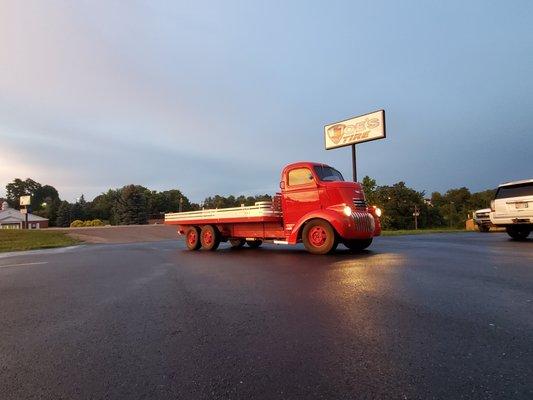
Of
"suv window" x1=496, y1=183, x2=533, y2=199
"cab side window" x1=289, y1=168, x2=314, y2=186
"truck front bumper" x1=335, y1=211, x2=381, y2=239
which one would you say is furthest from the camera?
"suv window" x1=496, y1=183, x2=533, y2=199

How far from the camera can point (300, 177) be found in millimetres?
11789

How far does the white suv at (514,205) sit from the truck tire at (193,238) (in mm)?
11135

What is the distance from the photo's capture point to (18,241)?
24.4 m

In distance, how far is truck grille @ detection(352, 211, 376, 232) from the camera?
34.7ft

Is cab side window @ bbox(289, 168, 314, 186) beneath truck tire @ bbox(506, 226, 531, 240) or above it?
above

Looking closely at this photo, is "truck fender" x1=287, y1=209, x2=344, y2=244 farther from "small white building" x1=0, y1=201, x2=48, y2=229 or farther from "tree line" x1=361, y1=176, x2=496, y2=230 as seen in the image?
"small white building" x1=0, y1=201, x2=48, y2=229

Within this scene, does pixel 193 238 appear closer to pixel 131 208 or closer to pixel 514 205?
pixel 514 205

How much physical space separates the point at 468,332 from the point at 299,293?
2348 millimetres

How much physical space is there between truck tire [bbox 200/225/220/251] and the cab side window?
367 cm

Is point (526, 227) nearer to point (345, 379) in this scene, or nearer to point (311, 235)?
point (311, 235)

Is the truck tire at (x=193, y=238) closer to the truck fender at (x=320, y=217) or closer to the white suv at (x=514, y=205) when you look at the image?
the truck fender at (x=320, y=217)

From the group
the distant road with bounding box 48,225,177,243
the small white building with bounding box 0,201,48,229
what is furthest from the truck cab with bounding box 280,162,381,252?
the small white building with bounding box 0,201,48,229

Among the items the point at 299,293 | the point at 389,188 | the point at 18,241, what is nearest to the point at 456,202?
the point at 389,188

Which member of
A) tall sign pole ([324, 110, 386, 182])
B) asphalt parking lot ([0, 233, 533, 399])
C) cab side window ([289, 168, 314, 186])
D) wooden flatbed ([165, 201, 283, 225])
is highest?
tall sign pole ([324, 110, 386, 182])
